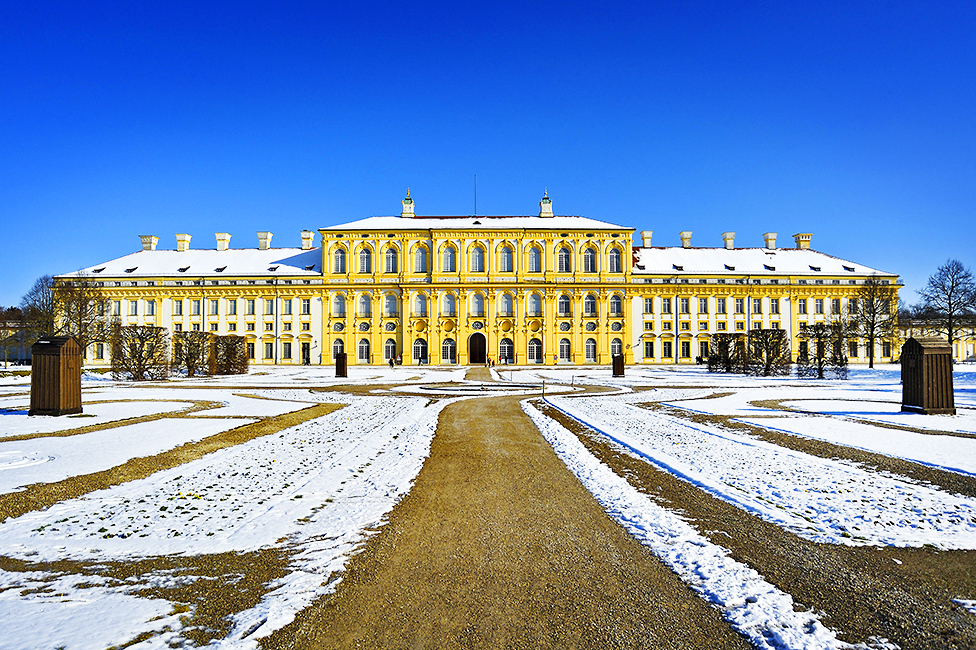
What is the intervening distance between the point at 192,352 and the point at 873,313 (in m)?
61.5

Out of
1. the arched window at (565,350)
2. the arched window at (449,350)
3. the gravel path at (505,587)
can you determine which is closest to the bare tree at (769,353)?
the arched window at (565,350)

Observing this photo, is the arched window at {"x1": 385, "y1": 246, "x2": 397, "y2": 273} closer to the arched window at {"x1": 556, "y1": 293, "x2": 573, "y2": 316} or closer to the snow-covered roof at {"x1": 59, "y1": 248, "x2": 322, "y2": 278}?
the snow-covered roof at {"x1": 59, "y1": 248, "x2": 322, "y2": 278}

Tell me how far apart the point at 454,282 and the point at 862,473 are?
2331 inches

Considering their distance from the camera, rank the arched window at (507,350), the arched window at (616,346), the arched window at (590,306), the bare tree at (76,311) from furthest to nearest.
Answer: the arched window at (590,306) → the arched window at (616,346) → the arched window at (507,350) → the bare tree at (76,311)

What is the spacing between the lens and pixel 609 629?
11.8ft

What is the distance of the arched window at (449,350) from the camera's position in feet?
217

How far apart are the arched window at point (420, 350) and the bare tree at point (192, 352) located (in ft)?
83.7

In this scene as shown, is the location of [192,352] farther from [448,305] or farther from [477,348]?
[477,348]

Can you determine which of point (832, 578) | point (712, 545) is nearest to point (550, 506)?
point (712, 545)

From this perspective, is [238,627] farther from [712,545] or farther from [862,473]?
[862,473]

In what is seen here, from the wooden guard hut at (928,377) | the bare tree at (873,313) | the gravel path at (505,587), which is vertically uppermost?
the bare tree at (873,313)

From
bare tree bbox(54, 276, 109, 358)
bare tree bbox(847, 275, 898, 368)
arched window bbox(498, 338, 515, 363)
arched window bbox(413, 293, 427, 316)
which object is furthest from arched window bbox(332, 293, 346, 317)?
bare tree bbox(847, 275, 898, 368)

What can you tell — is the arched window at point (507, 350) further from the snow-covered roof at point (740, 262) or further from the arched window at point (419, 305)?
the snow-covered roof at point (740, 262)

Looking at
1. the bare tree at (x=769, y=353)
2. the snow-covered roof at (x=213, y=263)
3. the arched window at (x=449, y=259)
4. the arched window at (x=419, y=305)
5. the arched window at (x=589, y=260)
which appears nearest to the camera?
the bare tree at (x=769, y=353)
